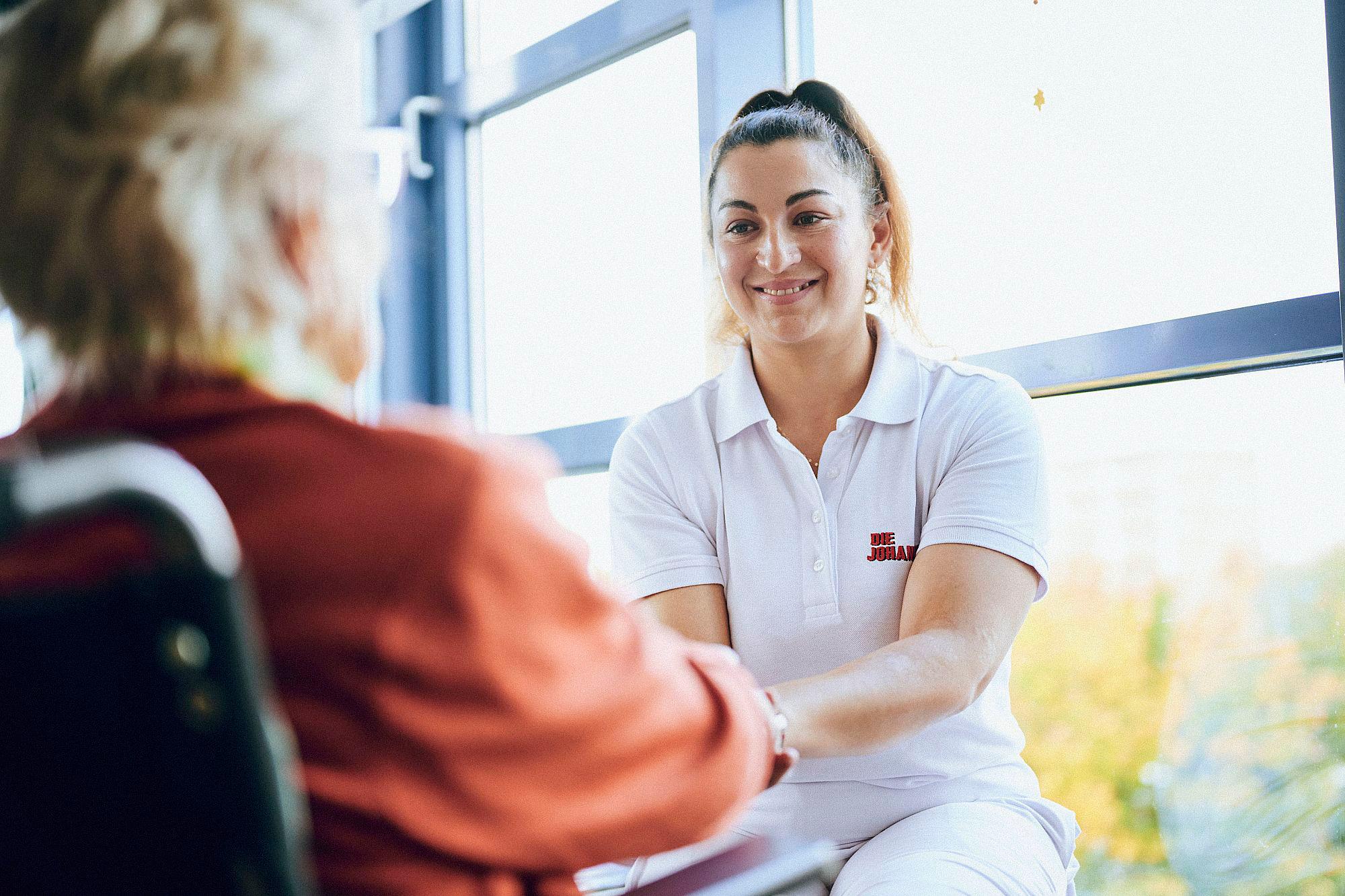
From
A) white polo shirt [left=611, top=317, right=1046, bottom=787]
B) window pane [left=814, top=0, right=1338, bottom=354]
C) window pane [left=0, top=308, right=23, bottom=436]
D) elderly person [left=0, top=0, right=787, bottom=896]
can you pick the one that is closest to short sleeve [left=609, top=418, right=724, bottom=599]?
white polo shirt [left=611, top=317, right=1046, bottom=787]

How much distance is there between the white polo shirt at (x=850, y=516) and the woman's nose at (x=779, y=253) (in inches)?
7.5

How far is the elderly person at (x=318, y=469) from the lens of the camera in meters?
0.61

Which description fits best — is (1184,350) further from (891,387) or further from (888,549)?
(888,549)

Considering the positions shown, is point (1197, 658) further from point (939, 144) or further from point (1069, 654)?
point (939, 144)

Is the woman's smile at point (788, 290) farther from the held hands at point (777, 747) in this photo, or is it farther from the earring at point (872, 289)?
the held hands at point (777, 747)

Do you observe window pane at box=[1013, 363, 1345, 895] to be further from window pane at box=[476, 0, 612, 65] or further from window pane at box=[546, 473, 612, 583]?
window pane at box=[476, 0, 612, 65]

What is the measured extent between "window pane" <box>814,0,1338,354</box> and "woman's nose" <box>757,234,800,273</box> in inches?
11.3

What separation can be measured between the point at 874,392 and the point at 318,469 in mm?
1168

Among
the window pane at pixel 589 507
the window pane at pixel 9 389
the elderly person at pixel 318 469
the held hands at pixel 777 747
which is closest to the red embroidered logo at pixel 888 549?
the held hands at pixel 777 747

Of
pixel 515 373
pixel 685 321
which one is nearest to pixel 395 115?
pixel 515 373

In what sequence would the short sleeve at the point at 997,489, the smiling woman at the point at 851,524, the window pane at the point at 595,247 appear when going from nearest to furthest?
1. the smiling woman at the point at 851,524
2. the short sleeve at the point at 997,489
3. the window pane at the point at 595,247

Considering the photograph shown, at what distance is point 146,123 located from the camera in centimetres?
66

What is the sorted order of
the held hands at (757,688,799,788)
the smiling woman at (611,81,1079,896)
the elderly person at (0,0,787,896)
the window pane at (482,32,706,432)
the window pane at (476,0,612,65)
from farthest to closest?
the window pane at (476,0,612,65), the window pane at (482,32,706,432), the smiling woman at (611,81,1079,896), the held hands at (757,688,799,788), the elderly person at (0,0,787,896)

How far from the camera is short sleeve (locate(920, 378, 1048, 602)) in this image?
1.49m
